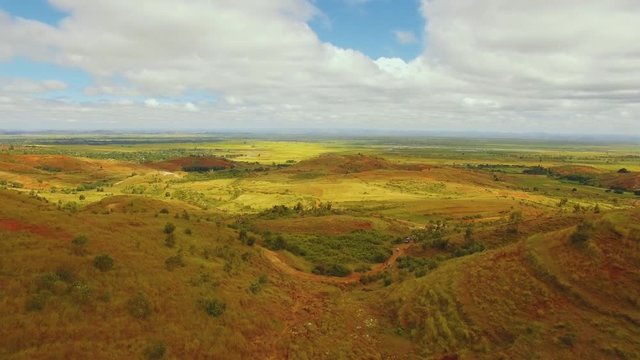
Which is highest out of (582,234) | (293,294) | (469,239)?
(582,234)

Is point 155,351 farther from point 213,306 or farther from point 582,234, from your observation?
point 582,234

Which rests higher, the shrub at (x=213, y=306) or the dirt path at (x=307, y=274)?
the shrub at (x=213, y=306)

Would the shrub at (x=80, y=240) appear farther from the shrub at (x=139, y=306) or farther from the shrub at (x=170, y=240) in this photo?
the shrub at (x=170, y=240)

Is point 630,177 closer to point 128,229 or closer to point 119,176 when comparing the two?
point 128,229

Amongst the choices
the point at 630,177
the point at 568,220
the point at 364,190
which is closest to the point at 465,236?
the point at 568,220

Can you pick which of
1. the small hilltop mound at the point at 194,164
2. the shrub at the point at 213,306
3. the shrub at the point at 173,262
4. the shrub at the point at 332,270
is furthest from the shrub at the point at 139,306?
the small hilltop mound at the point at 194,164

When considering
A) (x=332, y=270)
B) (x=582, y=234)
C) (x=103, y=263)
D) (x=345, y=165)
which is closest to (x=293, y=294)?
(x=332, y=270)
